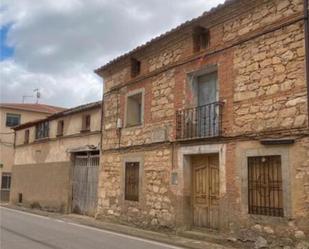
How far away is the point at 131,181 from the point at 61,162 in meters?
6.48

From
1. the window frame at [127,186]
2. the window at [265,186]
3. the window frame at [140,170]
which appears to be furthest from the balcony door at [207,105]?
the window frame at [127,186]

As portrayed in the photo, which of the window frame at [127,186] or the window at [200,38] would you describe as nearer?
the window at [200,38]

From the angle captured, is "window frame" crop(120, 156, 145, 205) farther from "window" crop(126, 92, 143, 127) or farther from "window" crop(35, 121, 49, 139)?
"window" crop(35, 121, 49, 139)

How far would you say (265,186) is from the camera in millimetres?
10156

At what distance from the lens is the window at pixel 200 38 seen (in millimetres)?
12596

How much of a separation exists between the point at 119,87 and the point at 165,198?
4.83 m

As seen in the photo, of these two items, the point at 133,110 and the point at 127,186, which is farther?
the point at 133,110

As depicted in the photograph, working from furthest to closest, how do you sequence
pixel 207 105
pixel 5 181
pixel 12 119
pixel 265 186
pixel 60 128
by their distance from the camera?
pixel 12 119, pixel 5 181, pixel 60 128, pixel 207 105, pixel 265 186

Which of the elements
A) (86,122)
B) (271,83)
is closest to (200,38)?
(271,83)

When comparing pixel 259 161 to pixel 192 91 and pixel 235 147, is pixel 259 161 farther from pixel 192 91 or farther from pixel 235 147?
pixel 192 91

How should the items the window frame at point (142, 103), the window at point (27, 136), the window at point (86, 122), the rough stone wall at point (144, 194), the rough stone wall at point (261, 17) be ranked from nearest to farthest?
the rough stone wall at point (261, 17) → the rough stone wall at point (144, 194) → the window frame at point (142, 103) → the window at point (86, 122) → the window at point (27, 136)

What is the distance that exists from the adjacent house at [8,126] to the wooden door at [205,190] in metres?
21.3

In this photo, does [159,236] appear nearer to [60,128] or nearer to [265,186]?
[265,186]

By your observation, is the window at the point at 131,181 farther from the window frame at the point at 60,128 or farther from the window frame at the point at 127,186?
the window frame at the point at 60,128
